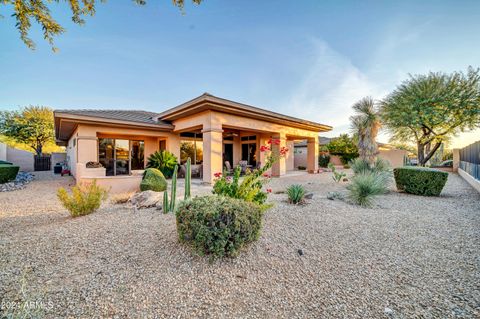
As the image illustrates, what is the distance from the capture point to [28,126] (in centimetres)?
2294

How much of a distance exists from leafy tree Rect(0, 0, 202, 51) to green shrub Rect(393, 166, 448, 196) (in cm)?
899

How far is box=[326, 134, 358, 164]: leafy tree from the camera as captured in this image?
70.0 feet

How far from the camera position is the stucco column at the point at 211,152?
Result: 30.1 feet

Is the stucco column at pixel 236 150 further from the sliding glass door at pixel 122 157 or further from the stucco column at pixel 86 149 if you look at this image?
the stucco column at pixel 86 149

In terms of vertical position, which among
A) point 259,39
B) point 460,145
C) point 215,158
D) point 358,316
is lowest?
point 358,316

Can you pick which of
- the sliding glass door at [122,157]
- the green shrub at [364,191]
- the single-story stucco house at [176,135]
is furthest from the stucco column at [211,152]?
the sliding glass door at [122,157]

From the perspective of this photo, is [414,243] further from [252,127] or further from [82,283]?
[252,127]

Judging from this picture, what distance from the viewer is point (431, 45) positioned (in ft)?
26.9

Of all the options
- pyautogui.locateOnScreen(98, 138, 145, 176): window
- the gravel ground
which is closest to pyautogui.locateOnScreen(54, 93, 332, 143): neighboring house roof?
pyautogui.locateOnScreen(98, 138, 145, 176): window

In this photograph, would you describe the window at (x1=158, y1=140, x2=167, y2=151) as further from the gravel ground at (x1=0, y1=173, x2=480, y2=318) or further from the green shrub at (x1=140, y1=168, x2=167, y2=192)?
the gravel ground at (x1=0, y1=173, x2=480, y2=318)

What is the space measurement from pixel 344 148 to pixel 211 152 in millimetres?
17631

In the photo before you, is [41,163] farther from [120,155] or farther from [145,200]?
[145,200]

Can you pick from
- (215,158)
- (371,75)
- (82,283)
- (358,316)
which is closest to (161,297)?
(82,283)

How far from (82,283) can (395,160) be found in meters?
27.5
